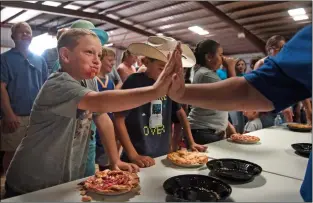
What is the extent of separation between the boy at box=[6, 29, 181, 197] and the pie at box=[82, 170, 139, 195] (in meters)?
0.17

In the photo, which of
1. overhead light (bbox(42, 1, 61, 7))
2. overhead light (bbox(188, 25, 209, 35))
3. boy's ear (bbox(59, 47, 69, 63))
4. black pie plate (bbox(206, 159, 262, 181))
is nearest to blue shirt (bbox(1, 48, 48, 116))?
boy's ear (bbox(59, 47, 69, 63))

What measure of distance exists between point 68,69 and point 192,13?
673 centimetres

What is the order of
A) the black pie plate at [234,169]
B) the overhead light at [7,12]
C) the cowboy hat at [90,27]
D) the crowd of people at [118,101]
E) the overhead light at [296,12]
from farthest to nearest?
the overhead light at [7,12] < the overhead light at [296,12] < the cowboy hat at [90,27] < the black pie plate at [234,169] < the crowd of people at [118,101]

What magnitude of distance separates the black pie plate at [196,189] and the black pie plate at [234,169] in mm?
123

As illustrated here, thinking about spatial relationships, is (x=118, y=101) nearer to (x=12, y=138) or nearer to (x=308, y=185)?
(x=308, y=185)

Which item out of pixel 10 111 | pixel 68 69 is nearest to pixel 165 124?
pixel 68 69

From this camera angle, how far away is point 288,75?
0.90 m

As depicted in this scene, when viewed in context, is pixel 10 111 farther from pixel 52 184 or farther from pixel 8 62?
pixel 52 184

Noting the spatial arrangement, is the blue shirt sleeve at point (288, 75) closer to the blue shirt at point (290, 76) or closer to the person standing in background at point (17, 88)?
Answer: the blue shirt at point (290, 76)

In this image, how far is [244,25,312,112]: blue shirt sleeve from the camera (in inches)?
33.0

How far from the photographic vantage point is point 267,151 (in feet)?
5.99

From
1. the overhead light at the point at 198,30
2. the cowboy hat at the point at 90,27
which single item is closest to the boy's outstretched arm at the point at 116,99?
the cowboy hat at the point at 90,27

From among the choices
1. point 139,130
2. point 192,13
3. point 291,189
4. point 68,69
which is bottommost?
point 291,189

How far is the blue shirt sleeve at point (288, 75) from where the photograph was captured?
838mm
